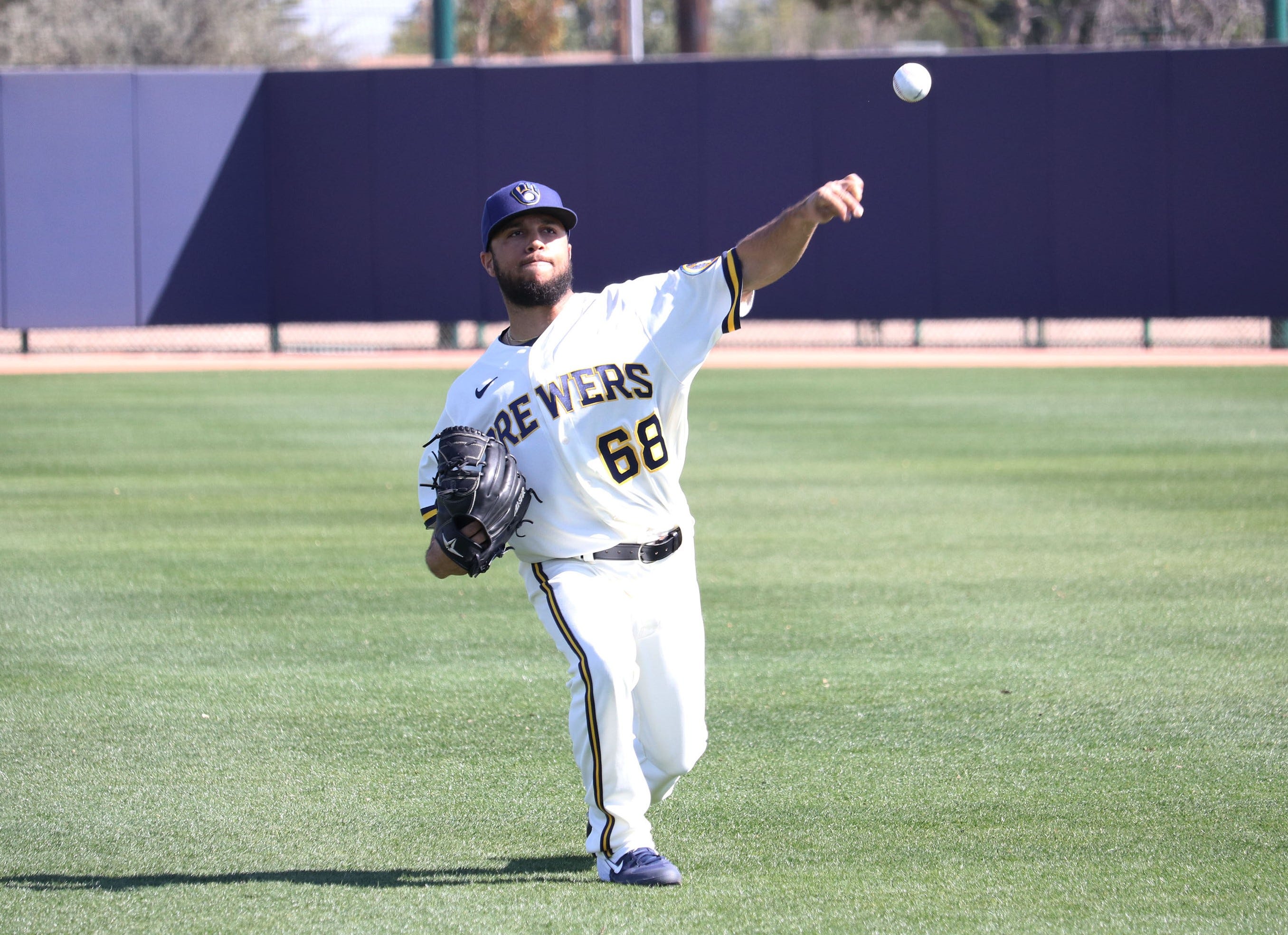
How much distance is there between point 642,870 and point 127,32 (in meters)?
33.1

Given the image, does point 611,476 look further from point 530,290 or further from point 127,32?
point 127,32

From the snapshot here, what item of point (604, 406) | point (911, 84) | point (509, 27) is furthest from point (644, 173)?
point (509, 27)

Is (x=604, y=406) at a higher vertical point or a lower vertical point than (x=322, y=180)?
lower

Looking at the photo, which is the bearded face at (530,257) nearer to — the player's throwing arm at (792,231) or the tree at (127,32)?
the player's throwing arm at (792,231)

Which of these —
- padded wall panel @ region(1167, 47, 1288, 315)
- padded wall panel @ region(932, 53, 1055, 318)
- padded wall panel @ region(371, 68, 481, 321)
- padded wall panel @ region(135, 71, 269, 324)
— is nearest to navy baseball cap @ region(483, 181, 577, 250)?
padded wall panel @ region(371, 68, 481, 321)

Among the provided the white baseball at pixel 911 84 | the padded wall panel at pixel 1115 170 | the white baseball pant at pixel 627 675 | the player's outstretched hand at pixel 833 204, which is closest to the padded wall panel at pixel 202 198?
the padded wall panel at pixel 1115 170

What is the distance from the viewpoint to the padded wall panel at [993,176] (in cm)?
2012

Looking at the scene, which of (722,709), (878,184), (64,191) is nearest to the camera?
(722,709)

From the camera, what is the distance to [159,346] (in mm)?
22344

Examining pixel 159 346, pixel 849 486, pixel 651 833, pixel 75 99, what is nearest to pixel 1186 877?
pixel 651 833

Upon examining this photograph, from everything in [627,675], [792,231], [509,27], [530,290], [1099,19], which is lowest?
[627,675]

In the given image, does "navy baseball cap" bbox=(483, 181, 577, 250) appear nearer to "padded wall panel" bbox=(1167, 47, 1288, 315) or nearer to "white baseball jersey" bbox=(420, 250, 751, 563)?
"white baseball jersey" bbox=(420, 250, 751, 563)

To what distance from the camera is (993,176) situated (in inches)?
795

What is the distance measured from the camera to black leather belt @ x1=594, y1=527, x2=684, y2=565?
3.90 m
